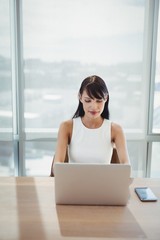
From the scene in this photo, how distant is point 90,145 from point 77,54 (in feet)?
4.32

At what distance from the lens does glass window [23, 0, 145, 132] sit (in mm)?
2703

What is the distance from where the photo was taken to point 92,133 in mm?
1761

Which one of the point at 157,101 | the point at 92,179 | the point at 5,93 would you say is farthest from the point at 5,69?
the point at 92,179

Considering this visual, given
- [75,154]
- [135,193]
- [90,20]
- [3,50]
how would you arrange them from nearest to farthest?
[135,193]
[75,154]
[3,50]
[90,20]

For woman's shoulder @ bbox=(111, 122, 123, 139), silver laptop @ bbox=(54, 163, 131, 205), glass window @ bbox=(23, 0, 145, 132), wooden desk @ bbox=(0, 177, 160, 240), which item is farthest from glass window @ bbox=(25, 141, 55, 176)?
silver laptop @ bbox=(54, 163, 131, 205)

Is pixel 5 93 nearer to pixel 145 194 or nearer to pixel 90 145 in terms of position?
pixel 90 145

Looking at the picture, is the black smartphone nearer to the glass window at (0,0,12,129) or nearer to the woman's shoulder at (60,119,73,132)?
the woman's shoulder at (60,119,73,132)

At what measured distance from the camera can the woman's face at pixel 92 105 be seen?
169 centimetres

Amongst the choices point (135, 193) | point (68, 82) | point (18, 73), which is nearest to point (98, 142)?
point (135, 193)

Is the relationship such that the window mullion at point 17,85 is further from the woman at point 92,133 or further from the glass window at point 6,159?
the woman at point 92,133

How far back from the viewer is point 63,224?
1.09 meters

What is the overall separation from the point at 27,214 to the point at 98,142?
72 centimetres

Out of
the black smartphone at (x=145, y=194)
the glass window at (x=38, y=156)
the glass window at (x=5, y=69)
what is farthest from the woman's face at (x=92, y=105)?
the glass window at (x=38, y=156)

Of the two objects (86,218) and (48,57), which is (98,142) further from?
(48,57)
